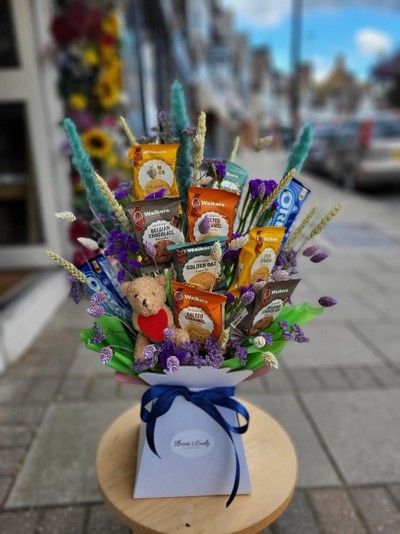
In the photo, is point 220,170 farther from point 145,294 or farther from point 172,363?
point 172,363

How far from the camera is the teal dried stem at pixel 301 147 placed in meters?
1.11

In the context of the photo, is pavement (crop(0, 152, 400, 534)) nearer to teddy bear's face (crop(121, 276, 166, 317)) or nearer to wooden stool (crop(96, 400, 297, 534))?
wooden stool (crop(96, 400, 297, 534))

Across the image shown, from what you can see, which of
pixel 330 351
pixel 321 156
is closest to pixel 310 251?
pixel 330 351

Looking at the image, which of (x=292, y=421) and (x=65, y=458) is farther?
(x=292, y=421)

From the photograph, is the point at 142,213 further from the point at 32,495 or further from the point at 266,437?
the point at 32,495

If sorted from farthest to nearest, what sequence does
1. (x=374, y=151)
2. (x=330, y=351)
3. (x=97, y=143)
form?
1. (x=374, y=151)
2. (x=97, y=143)
3. (x=330, y=351)

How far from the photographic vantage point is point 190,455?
1117mm

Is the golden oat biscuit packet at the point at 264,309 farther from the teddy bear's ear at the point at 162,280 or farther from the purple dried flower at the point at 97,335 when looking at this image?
the purple dried flower at the point at 97,335

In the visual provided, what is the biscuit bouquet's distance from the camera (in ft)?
3.19

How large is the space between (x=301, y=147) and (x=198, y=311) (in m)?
0.52

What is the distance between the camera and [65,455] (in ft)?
6.79

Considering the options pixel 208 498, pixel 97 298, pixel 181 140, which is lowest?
pixel 208 498

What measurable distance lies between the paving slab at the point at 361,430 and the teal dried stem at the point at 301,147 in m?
1.48

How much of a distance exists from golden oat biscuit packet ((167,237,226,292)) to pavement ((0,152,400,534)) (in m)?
0.63
